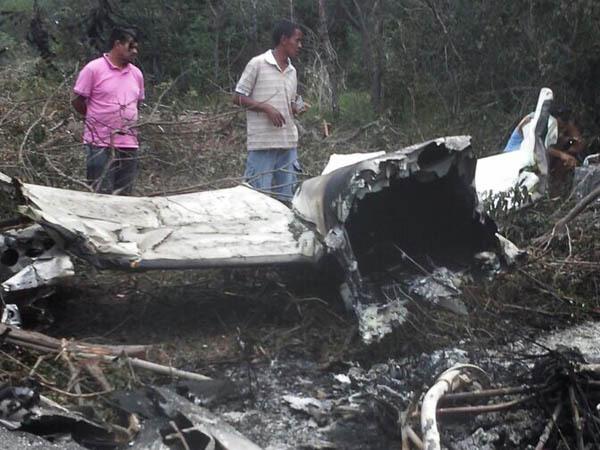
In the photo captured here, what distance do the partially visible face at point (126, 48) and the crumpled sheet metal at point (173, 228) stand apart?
→ 1.45m

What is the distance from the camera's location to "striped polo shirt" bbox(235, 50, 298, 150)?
22.1 ft

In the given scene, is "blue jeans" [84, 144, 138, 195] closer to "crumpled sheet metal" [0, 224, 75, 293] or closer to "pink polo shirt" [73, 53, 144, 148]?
"pink polo shirt" [73, 53, 144, 148]

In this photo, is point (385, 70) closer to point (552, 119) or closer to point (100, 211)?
point (552, 119)

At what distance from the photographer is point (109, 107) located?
6660 mm

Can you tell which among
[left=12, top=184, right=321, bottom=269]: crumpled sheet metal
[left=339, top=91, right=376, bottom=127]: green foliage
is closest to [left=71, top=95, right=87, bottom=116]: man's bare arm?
[left=12, top=184, right=321, bottom=269]: crumpled sheet metal

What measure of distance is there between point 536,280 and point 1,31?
1499cm

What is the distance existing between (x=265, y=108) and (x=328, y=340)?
6.87 ft

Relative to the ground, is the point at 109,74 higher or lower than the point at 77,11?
higher

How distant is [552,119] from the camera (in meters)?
9.05

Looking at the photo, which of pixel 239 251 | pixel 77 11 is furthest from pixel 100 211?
pixel 77 11

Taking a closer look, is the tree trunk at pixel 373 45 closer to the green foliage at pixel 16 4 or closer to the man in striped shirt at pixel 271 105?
the man in striped shirt at pixel 271 105

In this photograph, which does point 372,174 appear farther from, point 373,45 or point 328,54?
point 328,54

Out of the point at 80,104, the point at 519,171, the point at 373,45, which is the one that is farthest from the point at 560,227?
the point at 373,45

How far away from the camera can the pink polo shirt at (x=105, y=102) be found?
662cm
